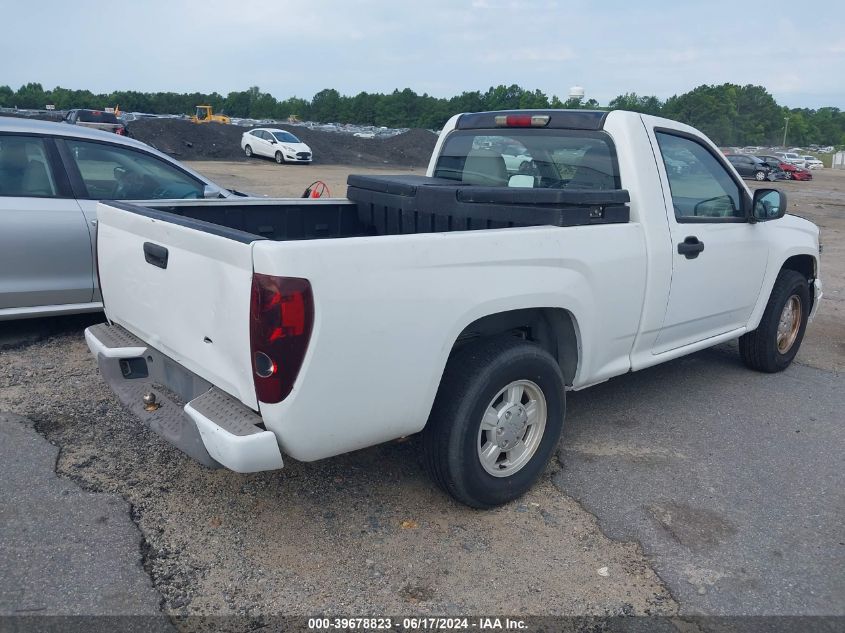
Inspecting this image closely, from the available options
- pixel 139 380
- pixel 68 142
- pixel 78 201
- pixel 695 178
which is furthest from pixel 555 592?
pixel 68 142

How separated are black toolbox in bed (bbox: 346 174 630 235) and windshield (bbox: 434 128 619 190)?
0.22 m

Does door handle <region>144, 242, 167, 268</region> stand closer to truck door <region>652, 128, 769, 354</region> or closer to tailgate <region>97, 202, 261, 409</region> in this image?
tailgate <region>97, 202, 261, 409</region>

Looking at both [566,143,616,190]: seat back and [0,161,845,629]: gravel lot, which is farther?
[566,143,616,190]: seat back

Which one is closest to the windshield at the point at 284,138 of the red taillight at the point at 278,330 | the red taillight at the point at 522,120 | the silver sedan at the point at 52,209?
the silver sedan at the point at 52,209

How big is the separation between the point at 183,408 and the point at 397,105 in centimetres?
8403

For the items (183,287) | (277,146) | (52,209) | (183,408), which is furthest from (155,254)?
(277,146)

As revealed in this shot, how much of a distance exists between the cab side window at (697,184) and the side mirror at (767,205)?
0.29 ft

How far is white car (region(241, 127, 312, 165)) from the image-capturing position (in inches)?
1387

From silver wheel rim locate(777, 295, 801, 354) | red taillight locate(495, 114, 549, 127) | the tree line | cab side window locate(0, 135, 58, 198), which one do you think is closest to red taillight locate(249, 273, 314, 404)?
red taillight locate(495, 114, 549, 127)

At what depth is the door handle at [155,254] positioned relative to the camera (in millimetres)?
3268

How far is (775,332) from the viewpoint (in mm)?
5559

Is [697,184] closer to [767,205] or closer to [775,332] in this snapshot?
[767,205]

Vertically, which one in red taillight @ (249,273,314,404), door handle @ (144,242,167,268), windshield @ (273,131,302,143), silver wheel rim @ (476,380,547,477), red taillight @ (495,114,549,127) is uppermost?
windshield @ (273,131,302,143)

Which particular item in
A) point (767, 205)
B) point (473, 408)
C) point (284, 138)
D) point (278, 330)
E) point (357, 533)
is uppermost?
point (284, 138)
